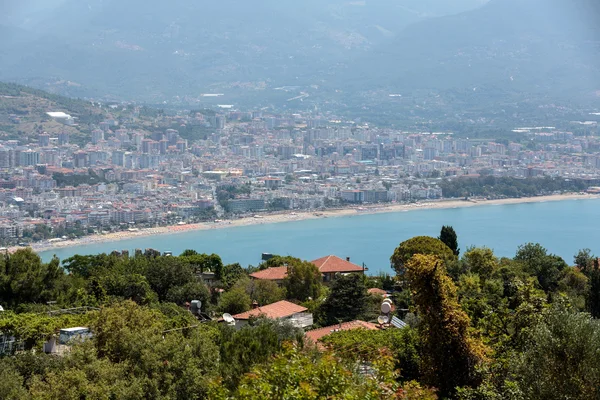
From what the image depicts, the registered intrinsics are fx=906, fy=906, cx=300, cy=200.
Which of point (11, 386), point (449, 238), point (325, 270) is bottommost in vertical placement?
point (325, 270)

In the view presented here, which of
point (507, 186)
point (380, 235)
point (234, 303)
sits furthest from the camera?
point (507, 186)

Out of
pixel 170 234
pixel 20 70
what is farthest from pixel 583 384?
pixel 20 70

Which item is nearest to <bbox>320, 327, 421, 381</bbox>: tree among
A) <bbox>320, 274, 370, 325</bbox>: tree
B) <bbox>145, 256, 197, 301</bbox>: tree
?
Answer: <bbox>320, 274, 370, 325</bbox>: tree

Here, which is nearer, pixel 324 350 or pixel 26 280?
pixel 324 350

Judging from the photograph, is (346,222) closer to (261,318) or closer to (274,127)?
(261,318)

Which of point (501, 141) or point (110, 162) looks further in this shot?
point (501, 141)

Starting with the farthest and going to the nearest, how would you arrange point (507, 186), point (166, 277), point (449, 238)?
point (507, 186)
point (449, 238)
point (166, 277)

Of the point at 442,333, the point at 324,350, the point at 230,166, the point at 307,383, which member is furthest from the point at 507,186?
the point at 307,383

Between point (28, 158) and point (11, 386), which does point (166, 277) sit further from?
point (28, 158)
